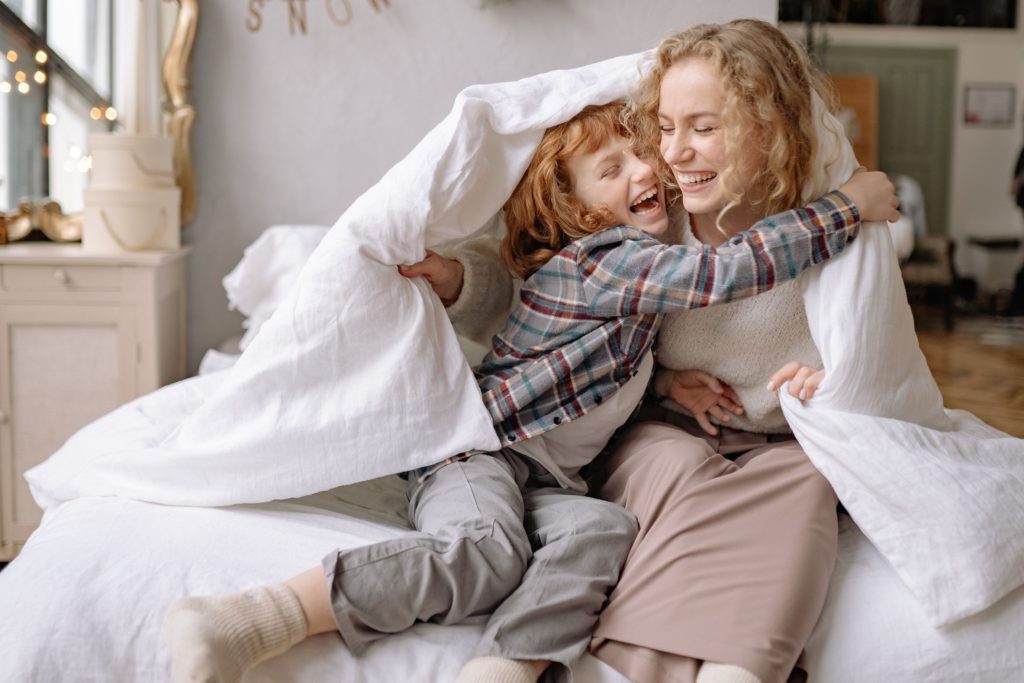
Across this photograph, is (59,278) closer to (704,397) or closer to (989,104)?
(704,397)

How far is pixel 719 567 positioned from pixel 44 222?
226cm

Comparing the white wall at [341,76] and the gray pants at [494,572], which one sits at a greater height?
the white wall at [341,76]

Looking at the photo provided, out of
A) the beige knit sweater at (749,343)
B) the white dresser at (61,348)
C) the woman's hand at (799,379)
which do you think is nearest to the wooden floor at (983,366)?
the beige knit sweater at (749,343)

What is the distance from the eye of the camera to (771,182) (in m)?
1.55

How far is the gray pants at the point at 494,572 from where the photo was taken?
3.98ft

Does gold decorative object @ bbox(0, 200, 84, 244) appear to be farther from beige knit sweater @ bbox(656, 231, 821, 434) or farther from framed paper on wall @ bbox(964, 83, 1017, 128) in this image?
framed paper on wall @ bbox(964, 83, 1017, 128)

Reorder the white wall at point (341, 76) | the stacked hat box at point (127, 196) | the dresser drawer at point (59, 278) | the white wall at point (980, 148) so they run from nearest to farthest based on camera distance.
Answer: the dresser drawer at point (59, 278)
the stacked hat box at point (127, 196)
the white wall at point (341, 76)
the white wall at point (980, 148)

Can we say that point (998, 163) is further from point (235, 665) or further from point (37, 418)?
point (235, 665)

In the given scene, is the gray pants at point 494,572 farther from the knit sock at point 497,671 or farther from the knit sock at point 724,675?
the knit sock at point 724,675

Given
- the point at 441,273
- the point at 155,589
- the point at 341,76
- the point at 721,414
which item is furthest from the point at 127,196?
the point at 721,414

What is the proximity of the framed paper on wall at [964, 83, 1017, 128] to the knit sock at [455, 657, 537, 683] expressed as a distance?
26.0 ft

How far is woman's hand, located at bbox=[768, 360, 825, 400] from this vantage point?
1.45 metres

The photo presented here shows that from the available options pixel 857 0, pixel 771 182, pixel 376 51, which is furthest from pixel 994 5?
pixel 771 182

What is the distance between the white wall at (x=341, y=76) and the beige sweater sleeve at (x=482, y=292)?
115 centimetres
